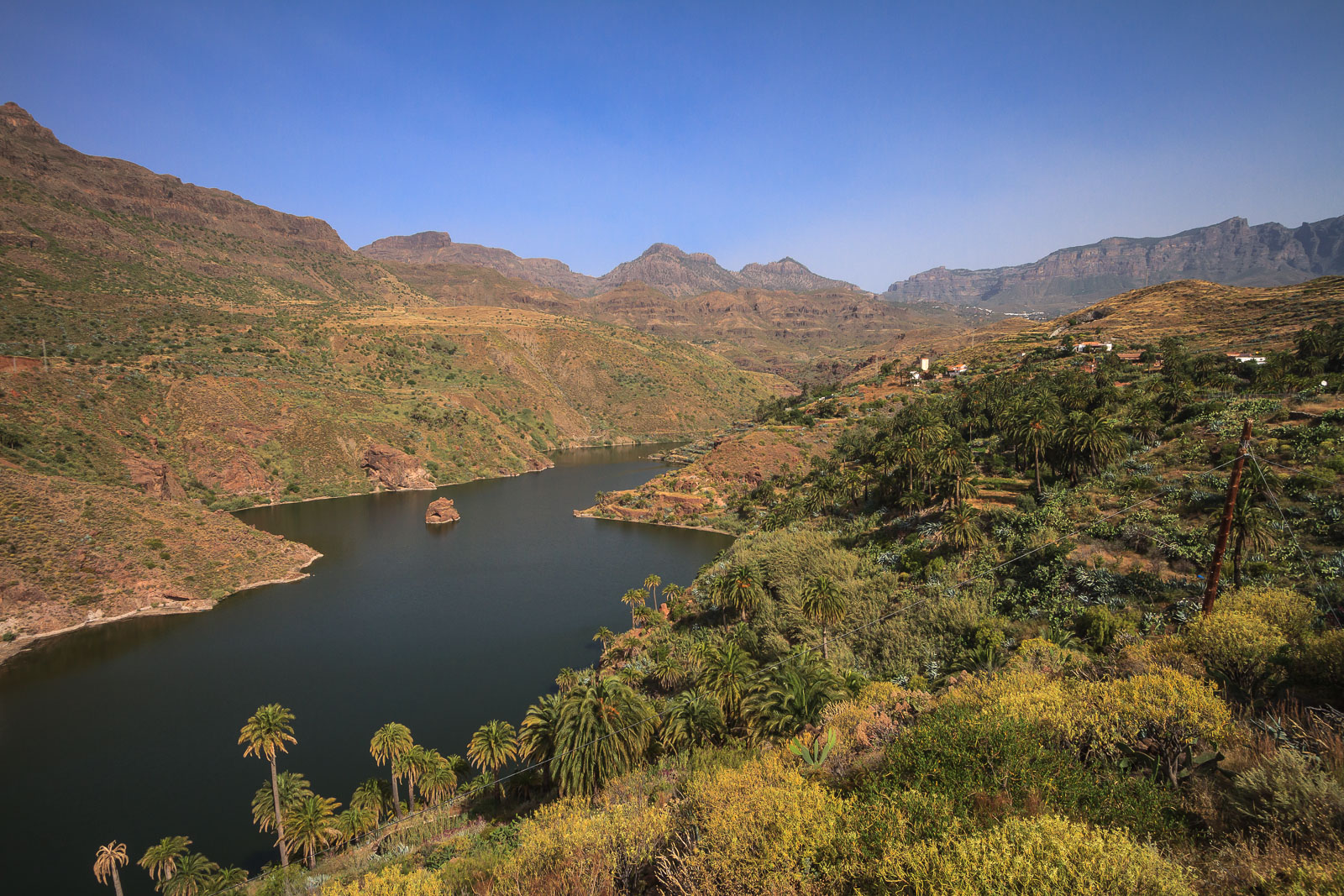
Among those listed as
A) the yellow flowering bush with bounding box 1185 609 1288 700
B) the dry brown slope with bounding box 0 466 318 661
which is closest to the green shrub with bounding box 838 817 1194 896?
the yellow flowering bush with bounding box 1185 609 1288 700

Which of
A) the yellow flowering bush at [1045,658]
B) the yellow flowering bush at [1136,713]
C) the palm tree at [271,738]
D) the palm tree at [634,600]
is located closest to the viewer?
the yellow flowering bush at [1136,713]

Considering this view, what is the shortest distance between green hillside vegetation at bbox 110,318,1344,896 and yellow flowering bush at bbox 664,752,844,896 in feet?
0.18

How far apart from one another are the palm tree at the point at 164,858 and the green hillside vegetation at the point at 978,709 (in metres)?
3.52

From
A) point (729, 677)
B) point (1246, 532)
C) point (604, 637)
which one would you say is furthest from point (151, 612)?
point (1246, 532)

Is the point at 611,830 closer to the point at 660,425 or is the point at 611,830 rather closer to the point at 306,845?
the point at 306,845

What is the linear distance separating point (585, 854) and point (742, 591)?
84.4ft

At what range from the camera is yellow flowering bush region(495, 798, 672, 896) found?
1030 centimetres

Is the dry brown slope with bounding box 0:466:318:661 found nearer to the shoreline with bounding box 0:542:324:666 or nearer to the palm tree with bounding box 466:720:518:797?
the shoreline with bounding box 0:542:324:666

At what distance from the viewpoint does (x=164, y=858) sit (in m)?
19.4

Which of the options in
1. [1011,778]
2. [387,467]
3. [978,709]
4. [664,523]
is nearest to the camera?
[1011,778]

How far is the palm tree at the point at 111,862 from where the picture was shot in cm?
1873

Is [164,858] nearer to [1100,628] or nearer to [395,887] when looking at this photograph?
[395,887]

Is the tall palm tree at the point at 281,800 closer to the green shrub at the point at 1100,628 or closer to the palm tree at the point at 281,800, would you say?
the palm tree at the point at 281,800

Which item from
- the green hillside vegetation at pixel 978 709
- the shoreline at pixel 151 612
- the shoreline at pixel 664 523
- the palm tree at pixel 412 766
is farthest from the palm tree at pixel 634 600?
the shoreline at pixel 151 612
